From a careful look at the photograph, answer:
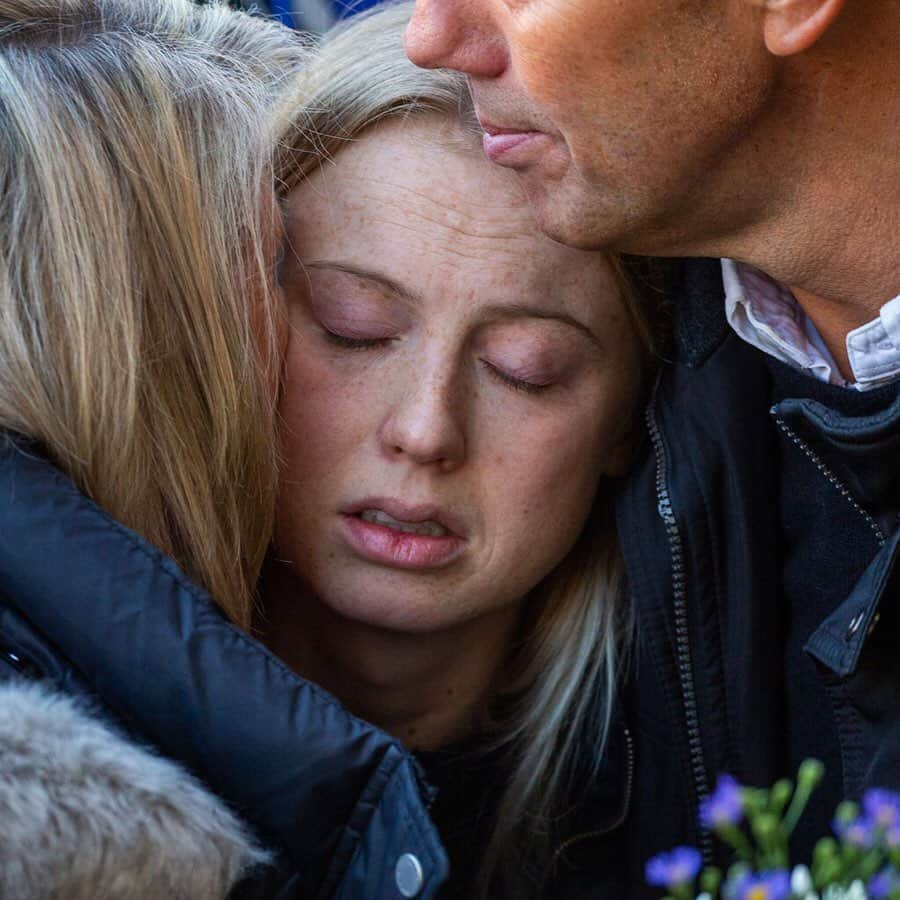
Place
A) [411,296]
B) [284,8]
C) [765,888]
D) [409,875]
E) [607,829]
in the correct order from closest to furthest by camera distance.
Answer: [765,888] → [409,875] → [411,296] → [607,829] → [284,8]

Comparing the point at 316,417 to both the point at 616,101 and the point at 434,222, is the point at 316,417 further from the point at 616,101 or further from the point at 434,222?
the point at 616,101

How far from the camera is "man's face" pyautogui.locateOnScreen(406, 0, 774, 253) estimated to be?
6.37ft

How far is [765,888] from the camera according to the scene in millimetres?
947

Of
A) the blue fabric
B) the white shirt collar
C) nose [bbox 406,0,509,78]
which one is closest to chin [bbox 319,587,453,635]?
the white shirt collar

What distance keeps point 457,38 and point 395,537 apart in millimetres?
769

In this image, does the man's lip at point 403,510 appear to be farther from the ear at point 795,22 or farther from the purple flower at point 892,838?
the purple flower at point 892,838

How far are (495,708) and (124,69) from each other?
52.3 inches

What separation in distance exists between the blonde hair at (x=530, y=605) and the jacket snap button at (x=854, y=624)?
0.58 metres

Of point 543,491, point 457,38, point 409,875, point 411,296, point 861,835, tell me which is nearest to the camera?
point 861,835

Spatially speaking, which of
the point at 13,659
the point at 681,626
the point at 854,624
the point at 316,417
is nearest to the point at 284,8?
the point at 316,417

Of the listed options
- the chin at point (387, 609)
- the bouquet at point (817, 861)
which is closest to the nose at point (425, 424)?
the chin at point (387, 609)

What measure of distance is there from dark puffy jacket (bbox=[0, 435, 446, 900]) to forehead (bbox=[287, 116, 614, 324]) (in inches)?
29.0

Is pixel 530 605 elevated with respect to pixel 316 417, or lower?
lower

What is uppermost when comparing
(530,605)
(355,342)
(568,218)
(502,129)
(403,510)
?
(502,129)
